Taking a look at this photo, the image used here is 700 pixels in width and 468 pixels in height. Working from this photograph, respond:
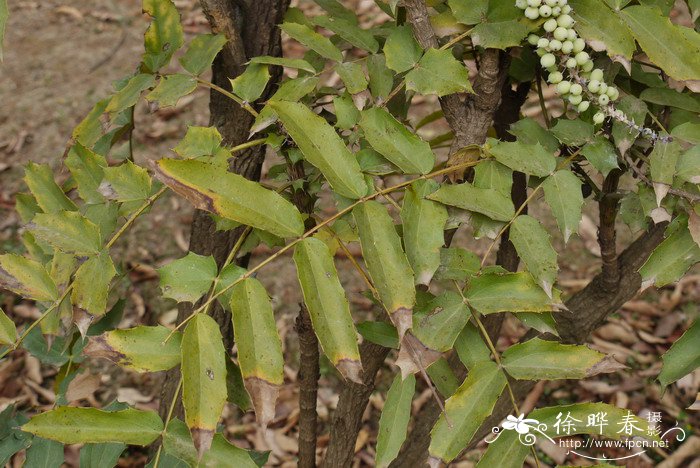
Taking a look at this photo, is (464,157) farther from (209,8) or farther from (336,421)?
(336,421)

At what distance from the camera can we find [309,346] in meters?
1.11

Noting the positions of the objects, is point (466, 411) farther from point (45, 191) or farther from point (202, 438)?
point (45, 191)

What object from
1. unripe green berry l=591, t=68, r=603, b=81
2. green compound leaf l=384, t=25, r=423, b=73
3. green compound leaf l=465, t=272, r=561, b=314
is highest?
green compound leaf l=384, t=25, r=423, b=73

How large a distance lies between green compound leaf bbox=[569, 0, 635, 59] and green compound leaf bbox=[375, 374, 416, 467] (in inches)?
16.2

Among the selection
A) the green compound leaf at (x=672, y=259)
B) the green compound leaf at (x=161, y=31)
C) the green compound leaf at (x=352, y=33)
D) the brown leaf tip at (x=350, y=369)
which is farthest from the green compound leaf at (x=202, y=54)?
the green compound leaf at (x=672, y=259)

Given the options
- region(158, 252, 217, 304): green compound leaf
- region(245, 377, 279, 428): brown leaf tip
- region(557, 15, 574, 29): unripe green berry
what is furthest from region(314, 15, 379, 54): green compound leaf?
region(245, 377, 279, 428): brown leaf tip

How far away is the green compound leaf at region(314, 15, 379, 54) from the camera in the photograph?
3.07 feet

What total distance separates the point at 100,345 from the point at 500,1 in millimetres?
575

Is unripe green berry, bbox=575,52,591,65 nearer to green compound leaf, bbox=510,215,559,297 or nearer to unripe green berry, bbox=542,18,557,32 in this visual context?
unripe green berry, bbox=542,18,557,32

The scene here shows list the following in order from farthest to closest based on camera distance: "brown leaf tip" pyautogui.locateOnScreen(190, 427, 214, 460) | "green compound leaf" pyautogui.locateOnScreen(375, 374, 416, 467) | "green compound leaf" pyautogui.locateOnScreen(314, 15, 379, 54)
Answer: "green compound leaf" pyautogui.locateOnScreen(314, 15, 379, 54) → "green compound leaf" pyautogui.locateOnScreen(375, 374, 416, 467) → "brown leaf tip" pyautogui.locateOnScreen(190, 427, 214, 460)

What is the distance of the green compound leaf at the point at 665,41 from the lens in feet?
2.61

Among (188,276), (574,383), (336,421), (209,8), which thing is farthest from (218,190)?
(574,383)

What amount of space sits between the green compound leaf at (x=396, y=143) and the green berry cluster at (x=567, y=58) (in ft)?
0.53

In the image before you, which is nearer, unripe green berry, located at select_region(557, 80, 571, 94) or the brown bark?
unripe green berry, located at select_region(557, 80, 571, 94)
